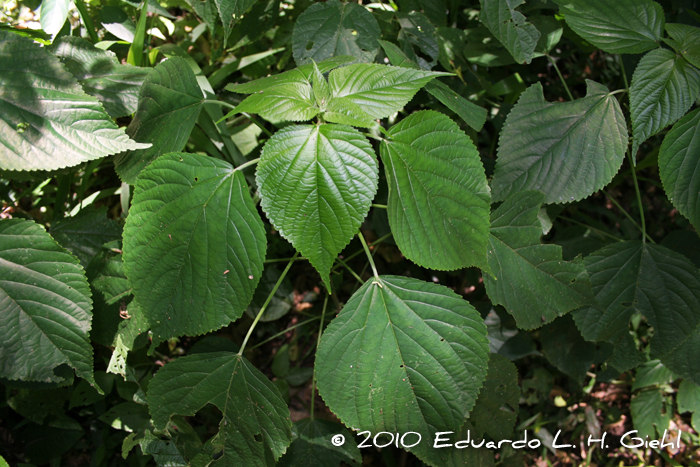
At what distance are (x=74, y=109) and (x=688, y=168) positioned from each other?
→ 1787 mm

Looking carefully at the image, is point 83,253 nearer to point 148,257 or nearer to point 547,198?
point 148,257

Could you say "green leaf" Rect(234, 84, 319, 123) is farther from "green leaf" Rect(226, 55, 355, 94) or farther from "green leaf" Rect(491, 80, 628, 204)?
"green leaf" Rect(491, 80, 628, 204)

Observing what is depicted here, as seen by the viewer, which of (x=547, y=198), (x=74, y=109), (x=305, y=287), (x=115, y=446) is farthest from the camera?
(x=305, y=287)

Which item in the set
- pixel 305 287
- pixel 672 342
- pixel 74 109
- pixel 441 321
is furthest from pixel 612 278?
pixel 74 109

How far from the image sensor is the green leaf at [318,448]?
1.43 meters

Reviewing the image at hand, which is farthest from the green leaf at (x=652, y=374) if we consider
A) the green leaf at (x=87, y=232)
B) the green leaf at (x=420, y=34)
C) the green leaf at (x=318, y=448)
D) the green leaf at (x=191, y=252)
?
the green leaf at (x=87, y=232)

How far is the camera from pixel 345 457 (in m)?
1.48

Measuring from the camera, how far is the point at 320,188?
1.00 meters

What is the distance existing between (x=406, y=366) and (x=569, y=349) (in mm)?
932

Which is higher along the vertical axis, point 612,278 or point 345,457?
point 612,278

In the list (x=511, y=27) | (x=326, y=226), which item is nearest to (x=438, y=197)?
(x=326, y=226)

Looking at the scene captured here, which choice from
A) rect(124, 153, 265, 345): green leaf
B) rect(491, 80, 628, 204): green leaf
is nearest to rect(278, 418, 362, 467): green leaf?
rect(124, 153, 265, 345): green leaf

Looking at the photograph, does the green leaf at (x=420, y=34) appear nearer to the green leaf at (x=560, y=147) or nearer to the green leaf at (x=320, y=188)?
the green leaf at (x=560, y=147)

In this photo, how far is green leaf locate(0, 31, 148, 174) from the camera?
1.06 metres
